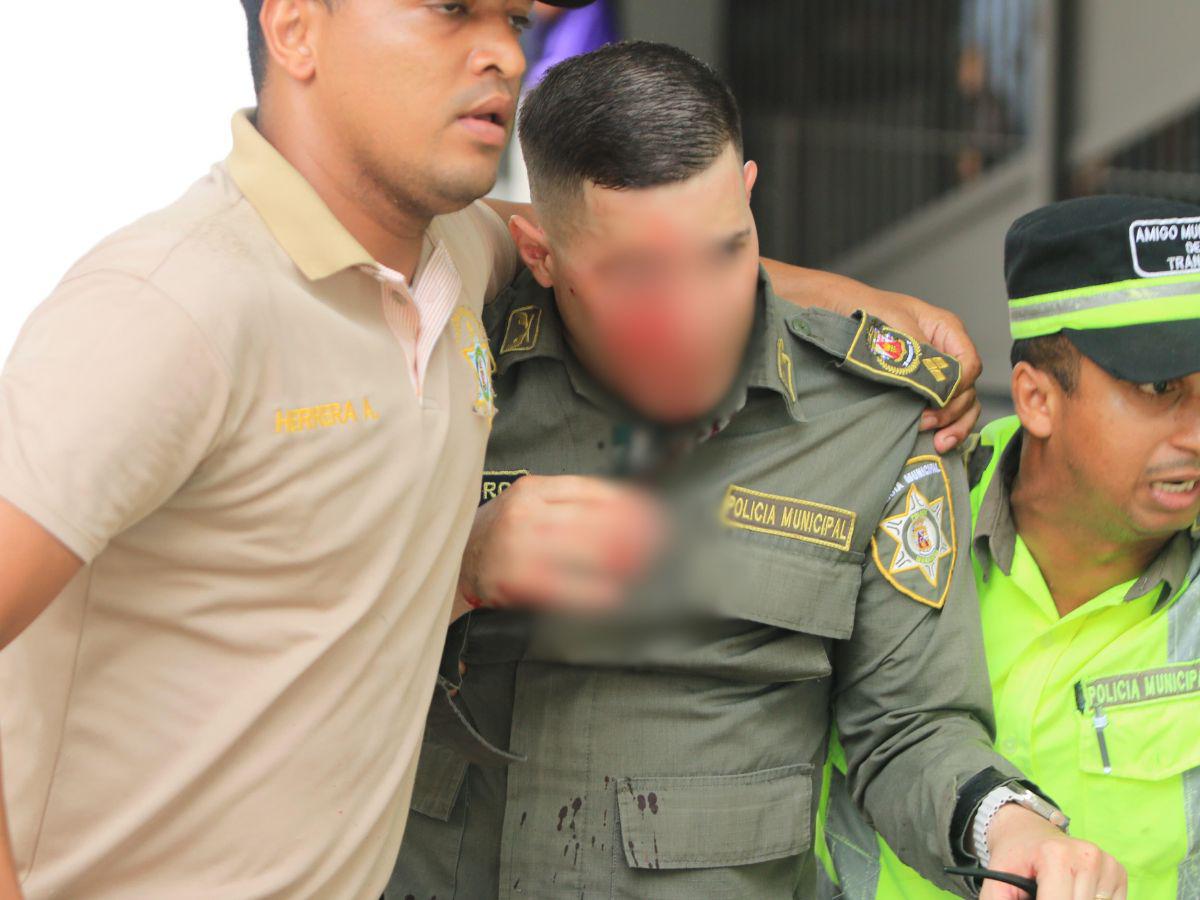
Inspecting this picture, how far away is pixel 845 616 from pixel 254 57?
76 cm

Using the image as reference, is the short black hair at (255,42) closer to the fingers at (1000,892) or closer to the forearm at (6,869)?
the forearm at (6,869)

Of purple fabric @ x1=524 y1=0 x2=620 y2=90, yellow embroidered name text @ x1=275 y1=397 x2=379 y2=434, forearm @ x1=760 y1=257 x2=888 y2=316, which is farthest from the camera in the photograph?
purple fabric @ x1=524 y1=0 x2=620 y2=90

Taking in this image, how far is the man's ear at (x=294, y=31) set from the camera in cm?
104

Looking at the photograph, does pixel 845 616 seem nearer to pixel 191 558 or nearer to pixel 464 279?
pixel 464 279

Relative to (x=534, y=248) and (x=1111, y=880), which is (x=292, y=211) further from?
(x=1111, y=880)

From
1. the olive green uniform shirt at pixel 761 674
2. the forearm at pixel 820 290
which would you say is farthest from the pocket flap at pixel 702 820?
the forearm at pixel 820 290

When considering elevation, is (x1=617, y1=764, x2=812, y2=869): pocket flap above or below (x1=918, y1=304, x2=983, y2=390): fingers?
below

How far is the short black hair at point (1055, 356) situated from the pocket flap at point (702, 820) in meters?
0.50

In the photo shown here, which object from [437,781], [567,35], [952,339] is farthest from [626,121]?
[567,35]

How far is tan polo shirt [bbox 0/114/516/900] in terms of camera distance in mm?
890

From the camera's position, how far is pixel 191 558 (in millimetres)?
969

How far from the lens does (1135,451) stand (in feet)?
4.49

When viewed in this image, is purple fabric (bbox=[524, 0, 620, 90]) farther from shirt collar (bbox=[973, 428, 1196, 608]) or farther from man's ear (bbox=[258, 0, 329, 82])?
man's ear (bbox=[258, 0, 329, 82])

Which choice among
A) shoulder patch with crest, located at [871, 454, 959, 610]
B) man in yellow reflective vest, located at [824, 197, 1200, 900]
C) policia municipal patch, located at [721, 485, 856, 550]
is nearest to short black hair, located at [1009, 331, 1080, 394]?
man in yellow reflective vest, located at [824, 197, 1200, 900]
